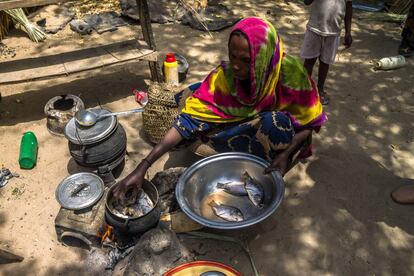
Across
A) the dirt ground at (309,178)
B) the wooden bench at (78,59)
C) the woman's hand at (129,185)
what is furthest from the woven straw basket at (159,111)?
the woman's hand at (129,185)

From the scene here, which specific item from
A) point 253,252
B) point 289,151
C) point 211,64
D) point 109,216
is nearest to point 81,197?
point 109,216

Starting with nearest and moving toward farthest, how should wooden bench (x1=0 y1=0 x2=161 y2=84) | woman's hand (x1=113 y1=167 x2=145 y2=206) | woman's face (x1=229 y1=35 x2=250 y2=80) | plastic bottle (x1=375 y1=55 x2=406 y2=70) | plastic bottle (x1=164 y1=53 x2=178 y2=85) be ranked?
woman's face (x1=229 y1=35 x2=250 y2=80) < woman's hand (x1=113 y1=167 x2=145 y2=206) < wooden bench (x1=0 y1=0 x2=161 y2=84) < plastic bottle (x1=164 y1=53 x2=178 y2=85) < plastic bottle (x1=375 y1=55 x2=406 y2=70)

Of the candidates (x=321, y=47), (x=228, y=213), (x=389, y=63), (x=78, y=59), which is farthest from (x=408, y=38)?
(x=78, y=59)

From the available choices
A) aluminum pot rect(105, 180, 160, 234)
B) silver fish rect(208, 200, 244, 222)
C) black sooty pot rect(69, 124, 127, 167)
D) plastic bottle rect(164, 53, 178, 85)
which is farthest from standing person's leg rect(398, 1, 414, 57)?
aluminum pot rect(105, 180, 160, 234)

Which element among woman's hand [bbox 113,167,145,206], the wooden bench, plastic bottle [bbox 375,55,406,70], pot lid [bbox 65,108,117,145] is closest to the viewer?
woman's hand [bbox 113,167,145,206]

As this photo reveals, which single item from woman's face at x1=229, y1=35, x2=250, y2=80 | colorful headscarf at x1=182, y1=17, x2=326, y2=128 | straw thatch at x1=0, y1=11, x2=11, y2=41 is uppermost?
woman's face at x1=229, y1=35, x2=250, y2=80

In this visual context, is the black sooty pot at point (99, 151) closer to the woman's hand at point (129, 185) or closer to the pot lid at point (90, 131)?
the pot lid at point (90, 131)

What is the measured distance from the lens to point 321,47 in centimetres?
370

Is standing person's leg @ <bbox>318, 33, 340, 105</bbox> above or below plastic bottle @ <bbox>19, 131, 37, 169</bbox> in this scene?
above

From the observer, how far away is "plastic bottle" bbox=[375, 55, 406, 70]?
4.39 m

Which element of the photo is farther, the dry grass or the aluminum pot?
the dry grass

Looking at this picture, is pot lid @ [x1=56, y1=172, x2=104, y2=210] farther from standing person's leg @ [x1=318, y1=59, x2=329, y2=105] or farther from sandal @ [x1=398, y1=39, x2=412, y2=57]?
sandal @ [x1=398, y1=39, x2=412, y2=57]

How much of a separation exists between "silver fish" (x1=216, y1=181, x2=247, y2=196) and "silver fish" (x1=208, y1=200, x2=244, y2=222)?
152 millimetres

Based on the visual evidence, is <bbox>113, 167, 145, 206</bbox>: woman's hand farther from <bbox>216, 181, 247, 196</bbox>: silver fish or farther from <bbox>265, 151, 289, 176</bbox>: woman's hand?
<bbox>265, 151, 289, 176</bbox>: woman's hand
